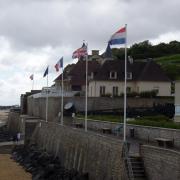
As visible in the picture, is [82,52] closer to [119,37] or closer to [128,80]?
[119,37]

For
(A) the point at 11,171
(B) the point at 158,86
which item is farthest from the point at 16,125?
(A) the point at 11,171

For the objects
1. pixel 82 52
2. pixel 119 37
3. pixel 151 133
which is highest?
pixel 82 52

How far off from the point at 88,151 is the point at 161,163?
35.2ft

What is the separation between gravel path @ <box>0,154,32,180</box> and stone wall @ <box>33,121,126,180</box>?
112 inches

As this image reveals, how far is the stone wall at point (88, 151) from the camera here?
86.1 ft

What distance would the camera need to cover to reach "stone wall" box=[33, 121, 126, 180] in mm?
26250

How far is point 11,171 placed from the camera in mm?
42625

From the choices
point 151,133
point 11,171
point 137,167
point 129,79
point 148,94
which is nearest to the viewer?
point 137,167

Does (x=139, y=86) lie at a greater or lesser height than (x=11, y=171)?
greater

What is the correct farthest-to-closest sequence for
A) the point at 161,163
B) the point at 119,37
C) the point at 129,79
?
1. the point at 129,79
2. the point at 119,37
3. the point at 161,163

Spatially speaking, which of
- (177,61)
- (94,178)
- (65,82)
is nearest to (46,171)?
(94,178)

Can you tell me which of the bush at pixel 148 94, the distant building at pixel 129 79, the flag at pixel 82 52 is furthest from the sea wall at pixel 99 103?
the flag at pixel 82 52

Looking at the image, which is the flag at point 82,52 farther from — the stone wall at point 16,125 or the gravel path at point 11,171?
the stone wall at point 16,125

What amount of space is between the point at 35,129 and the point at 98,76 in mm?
19559
